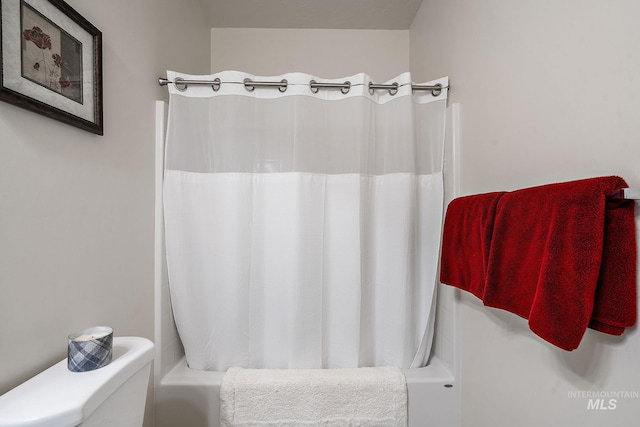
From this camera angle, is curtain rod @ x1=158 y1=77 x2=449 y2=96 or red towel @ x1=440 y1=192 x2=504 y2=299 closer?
red towel @ x1=440 y1=192 x2=504 y2=299

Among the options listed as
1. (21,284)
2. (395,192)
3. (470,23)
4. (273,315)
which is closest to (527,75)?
(470,23)

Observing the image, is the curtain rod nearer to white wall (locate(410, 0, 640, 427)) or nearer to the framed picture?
white wall (locate(410, 0, 640, 427))

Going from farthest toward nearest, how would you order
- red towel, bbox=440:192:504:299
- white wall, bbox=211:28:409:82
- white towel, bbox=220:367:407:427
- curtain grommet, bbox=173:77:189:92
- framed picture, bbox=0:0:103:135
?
white wall, bbox=211:28:409:82 < curtain grommet, bbox=173:77:189:92 < white towel, bbox=220:367:407:427 < red towel, bbox=440:192:504:299 < framed picture, bbox=0:0:103:135

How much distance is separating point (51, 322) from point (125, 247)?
14.7 inches

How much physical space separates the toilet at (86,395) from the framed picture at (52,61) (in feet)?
2.13

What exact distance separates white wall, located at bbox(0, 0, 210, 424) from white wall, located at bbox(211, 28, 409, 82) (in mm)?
616

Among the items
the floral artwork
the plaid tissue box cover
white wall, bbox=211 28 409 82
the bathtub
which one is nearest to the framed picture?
the floral artwork

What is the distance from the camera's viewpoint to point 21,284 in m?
0.75

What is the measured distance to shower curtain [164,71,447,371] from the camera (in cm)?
138

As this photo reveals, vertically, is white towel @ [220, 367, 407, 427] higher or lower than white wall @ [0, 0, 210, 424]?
lower

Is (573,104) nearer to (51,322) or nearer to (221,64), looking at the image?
(51,322)

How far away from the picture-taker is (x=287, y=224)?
1.38 meters

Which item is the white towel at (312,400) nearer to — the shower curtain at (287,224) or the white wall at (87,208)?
the shower curtain at (287,224)

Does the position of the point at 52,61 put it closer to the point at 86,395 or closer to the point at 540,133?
the point at 86,395
